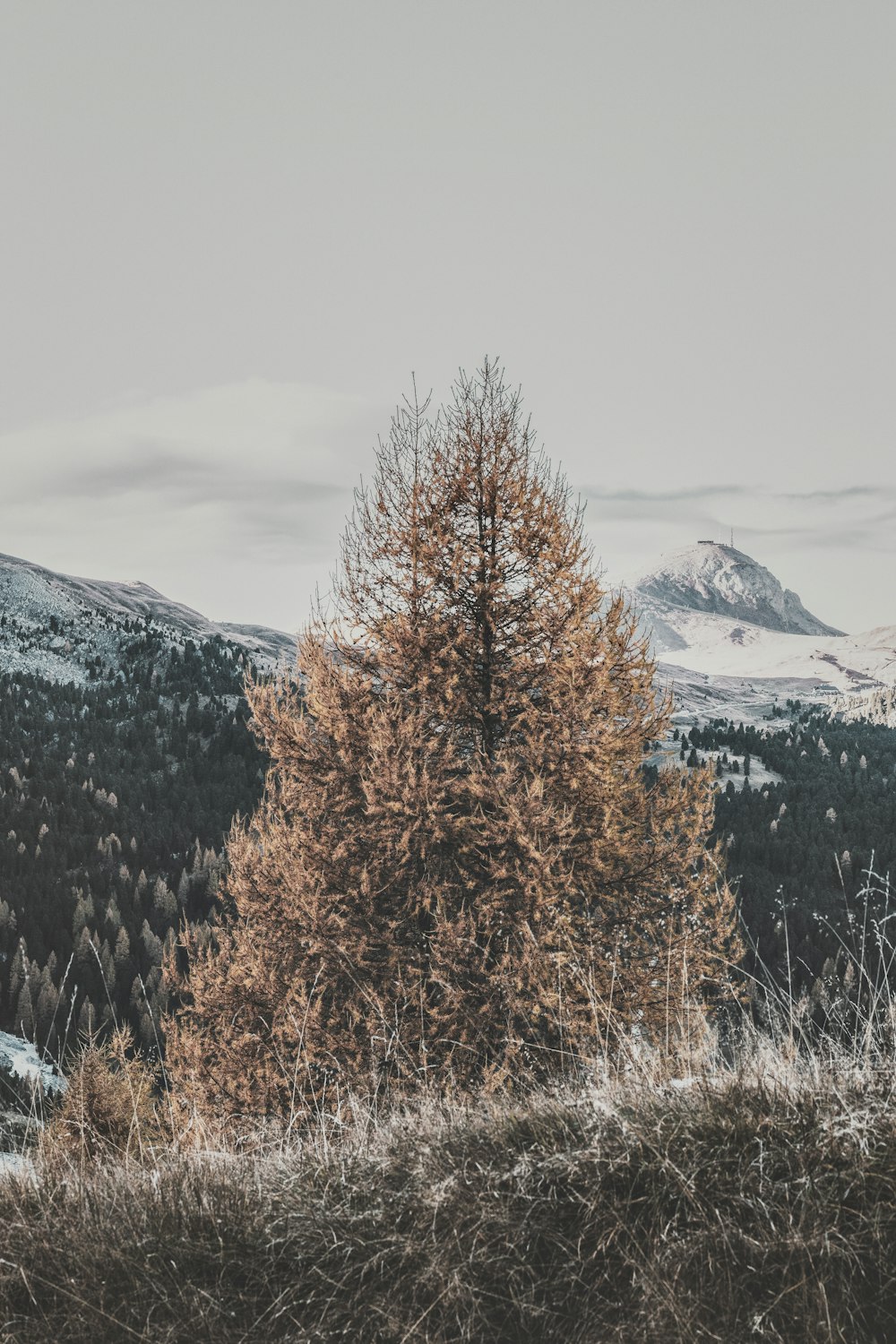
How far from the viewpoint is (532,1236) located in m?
3.05

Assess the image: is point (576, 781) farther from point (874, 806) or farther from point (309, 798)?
point (874, 806)

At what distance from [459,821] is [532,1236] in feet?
24.7

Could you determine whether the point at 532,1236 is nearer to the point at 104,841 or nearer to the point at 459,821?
the point at 459,821

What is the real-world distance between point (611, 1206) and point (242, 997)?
9630 mm

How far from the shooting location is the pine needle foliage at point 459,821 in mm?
10078

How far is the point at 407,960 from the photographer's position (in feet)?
35.3

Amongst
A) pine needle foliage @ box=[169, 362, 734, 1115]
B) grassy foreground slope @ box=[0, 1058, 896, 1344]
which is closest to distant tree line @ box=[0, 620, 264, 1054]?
pine needle foliage @ box=[169, 362, 734, 1115]

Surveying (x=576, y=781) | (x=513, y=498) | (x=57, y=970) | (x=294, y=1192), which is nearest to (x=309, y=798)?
(x=576, y=781)

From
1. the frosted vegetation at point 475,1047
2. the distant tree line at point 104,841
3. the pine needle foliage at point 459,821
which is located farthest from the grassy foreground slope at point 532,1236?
the distant tree line at point 104,841

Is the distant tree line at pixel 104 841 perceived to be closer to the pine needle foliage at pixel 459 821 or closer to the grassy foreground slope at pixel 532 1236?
the pine needle foliage at pixel 459 821

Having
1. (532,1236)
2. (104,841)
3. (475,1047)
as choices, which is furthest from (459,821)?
(104,841)

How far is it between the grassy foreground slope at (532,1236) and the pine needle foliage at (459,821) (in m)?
5.84

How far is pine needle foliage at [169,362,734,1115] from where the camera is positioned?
1008 cm

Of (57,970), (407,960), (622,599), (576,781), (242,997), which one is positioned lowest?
(57,970)
